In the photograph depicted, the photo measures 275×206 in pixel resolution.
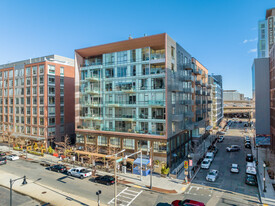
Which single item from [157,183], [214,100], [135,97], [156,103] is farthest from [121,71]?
[214,100]

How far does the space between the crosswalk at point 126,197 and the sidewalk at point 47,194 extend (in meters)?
3.06

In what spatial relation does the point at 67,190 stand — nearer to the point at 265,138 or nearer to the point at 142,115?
the point at 142,115

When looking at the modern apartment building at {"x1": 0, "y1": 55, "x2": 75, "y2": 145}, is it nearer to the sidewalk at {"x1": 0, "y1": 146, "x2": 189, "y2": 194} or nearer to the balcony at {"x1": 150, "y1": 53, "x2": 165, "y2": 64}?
the sidewalk at {"x1": 0, "y1": 146, "x2": 189, "y2": 194}

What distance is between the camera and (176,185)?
29.6 meters

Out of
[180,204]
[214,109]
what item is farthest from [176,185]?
[214,109]

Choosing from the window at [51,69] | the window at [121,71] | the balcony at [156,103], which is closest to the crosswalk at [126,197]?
the balcony at [156,103]

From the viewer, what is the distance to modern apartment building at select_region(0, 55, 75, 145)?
53031 mm

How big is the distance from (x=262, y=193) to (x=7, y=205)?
33698 mm

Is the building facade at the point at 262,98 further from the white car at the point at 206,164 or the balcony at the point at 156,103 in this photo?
the balcony at the point at 156,103

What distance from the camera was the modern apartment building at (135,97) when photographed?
117 ft

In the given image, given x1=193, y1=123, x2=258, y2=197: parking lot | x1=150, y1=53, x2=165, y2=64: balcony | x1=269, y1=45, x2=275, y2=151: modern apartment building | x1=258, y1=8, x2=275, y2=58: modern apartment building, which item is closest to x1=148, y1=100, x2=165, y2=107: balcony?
x1=150, y1=53, x2=165, y2=64: balcony

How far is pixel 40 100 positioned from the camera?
5362 cm

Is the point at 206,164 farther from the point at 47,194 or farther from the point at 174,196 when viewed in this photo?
the point at 47,194

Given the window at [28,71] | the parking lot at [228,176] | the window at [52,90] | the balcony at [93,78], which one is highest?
the window at [28,71]
